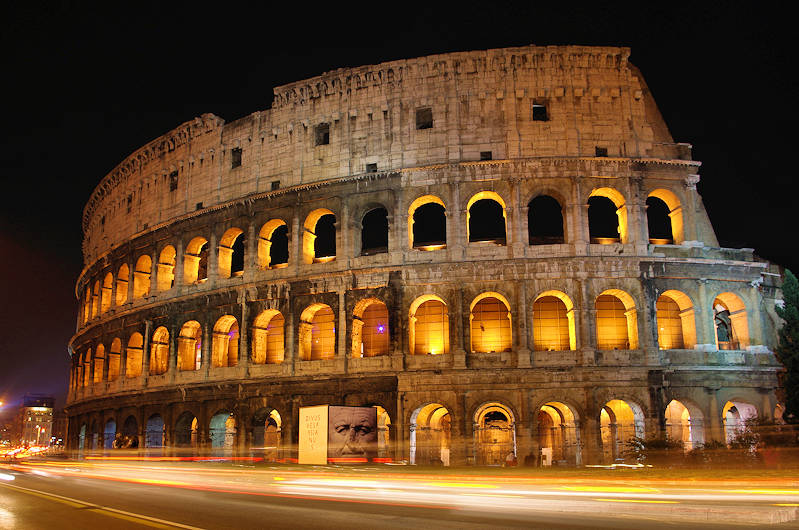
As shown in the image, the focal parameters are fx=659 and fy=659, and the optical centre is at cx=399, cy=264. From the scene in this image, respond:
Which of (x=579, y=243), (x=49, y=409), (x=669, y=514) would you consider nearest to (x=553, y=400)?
(x=579, y=243)

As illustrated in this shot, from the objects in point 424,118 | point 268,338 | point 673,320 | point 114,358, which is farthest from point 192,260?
point 673,320

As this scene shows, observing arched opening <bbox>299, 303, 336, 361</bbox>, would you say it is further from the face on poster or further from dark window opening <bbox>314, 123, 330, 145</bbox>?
dark window opening <bbox>314, 123, 330, 145</bbox>

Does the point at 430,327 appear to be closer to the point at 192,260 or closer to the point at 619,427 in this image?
the point at 619,427

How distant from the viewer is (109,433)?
37.2m

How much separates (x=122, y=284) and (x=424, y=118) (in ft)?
70.9

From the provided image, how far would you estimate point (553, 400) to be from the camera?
25.2m

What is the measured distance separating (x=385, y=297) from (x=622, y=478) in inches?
511

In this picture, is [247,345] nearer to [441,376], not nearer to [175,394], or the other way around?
[175,394]

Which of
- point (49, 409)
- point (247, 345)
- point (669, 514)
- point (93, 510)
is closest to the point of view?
point (669, 514)

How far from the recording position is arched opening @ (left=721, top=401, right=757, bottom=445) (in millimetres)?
24994

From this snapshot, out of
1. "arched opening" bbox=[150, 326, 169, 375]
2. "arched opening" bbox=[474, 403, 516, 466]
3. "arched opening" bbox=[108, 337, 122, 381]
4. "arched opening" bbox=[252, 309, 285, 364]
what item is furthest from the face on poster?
"arched opening" bbox=[108, 337, 122, 381]

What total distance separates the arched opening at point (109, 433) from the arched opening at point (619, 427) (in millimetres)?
26351

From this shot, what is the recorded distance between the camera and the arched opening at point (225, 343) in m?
31.5

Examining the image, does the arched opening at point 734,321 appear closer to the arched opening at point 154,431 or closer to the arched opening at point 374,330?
the arched opening at point 374,330
